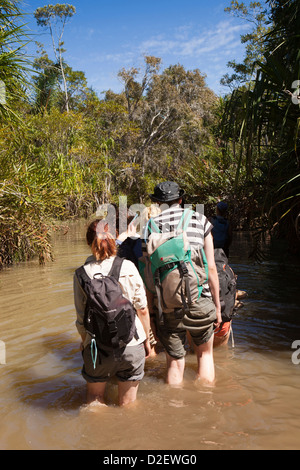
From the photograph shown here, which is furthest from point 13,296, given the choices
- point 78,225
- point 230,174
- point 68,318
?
point 78,225

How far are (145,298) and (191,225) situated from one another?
2.41ft

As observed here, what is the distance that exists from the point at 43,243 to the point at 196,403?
7158 millimetres

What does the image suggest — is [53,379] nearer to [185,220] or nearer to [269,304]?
[185,220]

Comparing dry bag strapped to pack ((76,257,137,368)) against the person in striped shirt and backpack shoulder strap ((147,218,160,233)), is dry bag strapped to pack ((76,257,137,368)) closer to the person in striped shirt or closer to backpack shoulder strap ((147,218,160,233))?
the person in striped shirt

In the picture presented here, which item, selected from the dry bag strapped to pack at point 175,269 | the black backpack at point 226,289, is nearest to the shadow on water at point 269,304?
the black backpack at point 226,289

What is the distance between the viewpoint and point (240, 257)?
424 inches

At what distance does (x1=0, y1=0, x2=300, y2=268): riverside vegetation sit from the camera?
17.4 ft

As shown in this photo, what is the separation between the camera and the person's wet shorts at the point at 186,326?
3.32m

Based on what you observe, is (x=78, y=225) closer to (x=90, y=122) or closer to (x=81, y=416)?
(x=90, y=122)

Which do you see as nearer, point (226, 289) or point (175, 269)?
point (175, 269)

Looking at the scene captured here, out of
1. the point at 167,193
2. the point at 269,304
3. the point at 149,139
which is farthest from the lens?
the point at 149,139

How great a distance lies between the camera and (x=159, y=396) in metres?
3.50

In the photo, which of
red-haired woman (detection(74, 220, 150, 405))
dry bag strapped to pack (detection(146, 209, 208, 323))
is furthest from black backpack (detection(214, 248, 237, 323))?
red-haired woman (detection(74, 220, 150, 405))

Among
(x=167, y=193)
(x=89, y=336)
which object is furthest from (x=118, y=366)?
(x=167, y=193)
